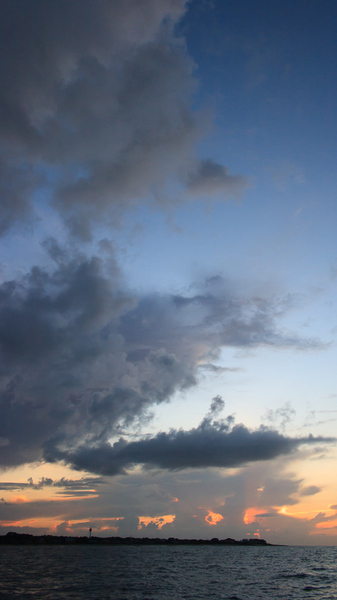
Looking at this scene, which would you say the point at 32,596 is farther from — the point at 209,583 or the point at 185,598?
the point at 209,583

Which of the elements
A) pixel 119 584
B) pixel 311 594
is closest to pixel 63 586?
pixel 119 584

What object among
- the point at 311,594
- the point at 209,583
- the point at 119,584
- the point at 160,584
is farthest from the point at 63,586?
the point at 311,594

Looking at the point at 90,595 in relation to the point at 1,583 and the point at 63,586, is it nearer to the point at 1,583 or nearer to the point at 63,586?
the point at 63,586

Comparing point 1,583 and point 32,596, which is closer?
point 32,596

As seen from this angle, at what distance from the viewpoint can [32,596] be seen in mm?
48688

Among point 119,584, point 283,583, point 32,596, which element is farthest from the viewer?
point 283,583

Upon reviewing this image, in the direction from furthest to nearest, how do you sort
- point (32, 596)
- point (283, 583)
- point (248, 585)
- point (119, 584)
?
1. point (283, 583)
2. point (248, 585)
3. point (119, 584)
4. point (32, 596)

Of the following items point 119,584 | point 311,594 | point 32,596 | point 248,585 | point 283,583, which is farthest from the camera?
point 283,583

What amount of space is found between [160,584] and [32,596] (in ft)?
86.1

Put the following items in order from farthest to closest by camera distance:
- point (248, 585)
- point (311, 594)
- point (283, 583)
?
point (283, 583) < point (248, 585) < point (311, 594)

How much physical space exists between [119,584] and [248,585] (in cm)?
2276

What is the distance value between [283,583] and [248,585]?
9108 mm

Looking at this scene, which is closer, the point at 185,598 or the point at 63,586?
the point at 185,598

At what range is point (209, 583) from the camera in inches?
2749
